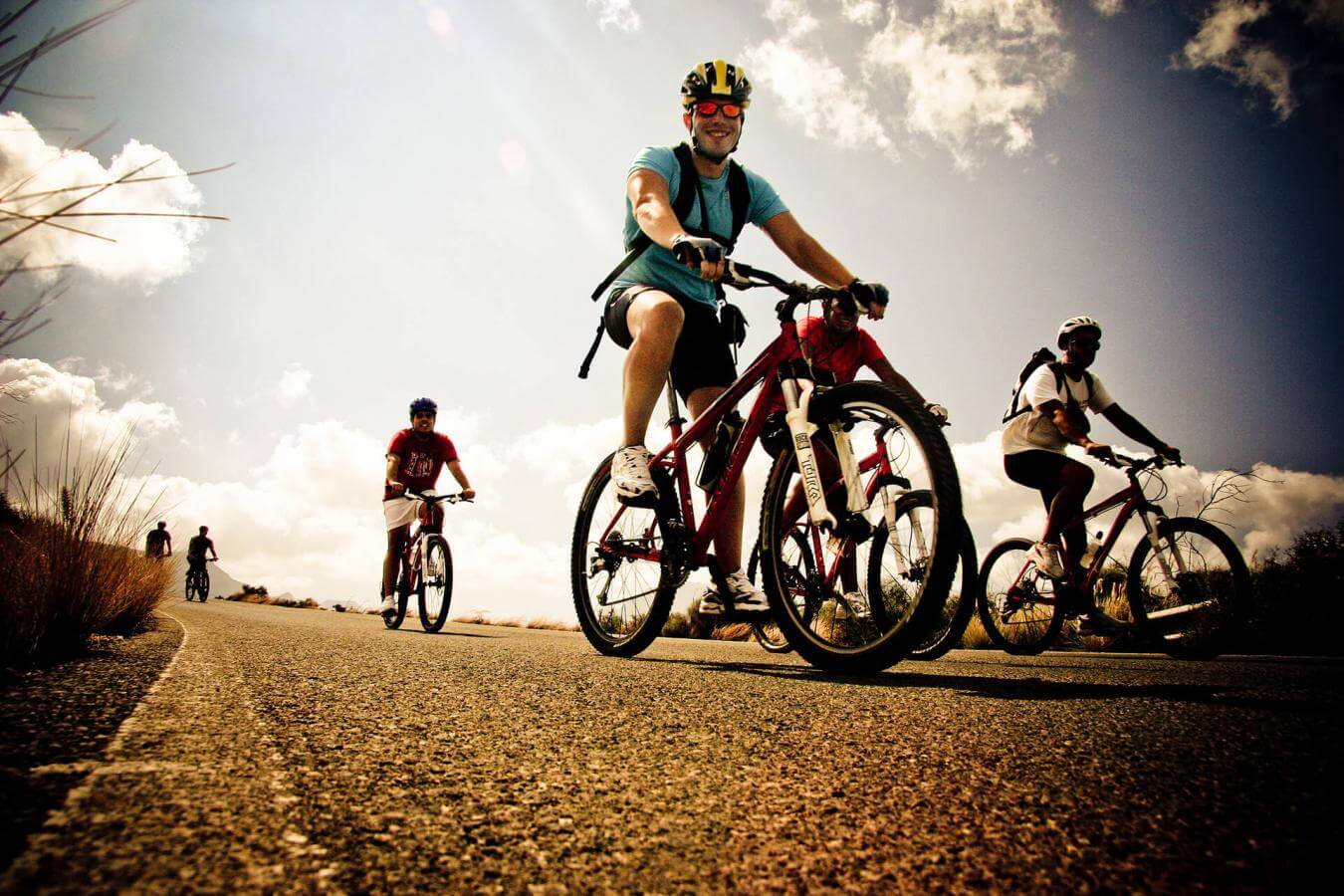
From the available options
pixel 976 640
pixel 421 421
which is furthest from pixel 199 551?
pixel 976 640

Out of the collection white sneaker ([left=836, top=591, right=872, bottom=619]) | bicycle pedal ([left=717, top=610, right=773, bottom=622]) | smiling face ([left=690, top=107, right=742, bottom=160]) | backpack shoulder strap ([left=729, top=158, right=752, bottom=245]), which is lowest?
bicycle pedal ([left=717, top=610, right=773, bottom=622])

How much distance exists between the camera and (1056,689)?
5.79 ft

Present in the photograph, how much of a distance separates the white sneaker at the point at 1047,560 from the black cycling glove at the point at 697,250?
3954mm

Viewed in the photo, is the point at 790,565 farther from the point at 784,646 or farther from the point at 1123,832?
the point at 1123,832

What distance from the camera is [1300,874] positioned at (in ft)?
1.95

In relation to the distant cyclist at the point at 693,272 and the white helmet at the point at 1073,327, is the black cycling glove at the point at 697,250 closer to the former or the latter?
the distant cyclist at the point at 693,272

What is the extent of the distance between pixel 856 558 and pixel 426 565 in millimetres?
5385

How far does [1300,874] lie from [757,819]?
51 cm

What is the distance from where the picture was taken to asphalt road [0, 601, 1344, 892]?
58 cm

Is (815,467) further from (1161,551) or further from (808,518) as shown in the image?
(1161,551)

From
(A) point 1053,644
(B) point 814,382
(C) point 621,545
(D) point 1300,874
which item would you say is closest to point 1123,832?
(D) point 1300,874

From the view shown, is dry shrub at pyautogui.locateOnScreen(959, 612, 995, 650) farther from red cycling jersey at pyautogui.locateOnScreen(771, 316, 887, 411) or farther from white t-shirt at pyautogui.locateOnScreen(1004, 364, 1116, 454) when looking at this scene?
red cycling jersey at pyautogui.locateOnScreen(771, 316, 887, 411)

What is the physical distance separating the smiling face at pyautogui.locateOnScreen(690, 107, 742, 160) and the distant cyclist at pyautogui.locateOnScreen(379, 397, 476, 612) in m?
4.88

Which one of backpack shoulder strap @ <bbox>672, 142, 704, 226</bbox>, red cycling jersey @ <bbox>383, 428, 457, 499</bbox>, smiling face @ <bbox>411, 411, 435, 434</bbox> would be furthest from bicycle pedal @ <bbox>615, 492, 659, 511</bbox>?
smiling face @ <bbox>411, 411, 435, 434</bbox>
